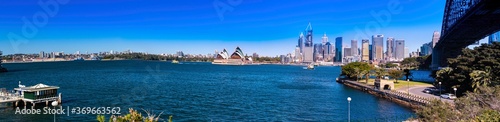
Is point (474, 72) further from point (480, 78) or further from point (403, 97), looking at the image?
point (403, 97)

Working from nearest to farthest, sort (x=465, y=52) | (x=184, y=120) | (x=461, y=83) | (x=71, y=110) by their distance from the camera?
(x=184, y=120)
(x=71, y=110)
(x=461, y=83)
(x=465, y=52)

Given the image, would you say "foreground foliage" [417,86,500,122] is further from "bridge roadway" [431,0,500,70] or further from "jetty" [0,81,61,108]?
"jetty" [0,81,61,108]

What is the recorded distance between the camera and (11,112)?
87.7ft

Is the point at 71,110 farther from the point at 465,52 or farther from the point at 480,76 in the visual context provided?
the point at 465,52

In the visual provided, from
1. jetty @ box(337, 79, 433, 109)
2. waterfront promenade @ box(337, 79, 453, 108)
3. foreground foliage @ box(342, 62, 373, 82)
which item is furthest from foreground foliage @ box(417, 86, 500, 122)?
foreground foliage @ box(342, 62, 373, 82)

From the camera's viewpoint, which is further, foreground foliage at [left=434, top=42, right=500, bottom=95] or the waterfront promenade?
the waterfront promenade

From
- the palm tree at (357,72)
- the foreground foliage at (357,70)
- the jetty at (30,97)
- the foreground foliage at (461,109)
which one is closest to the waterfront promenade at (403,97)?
the foreground foliage at (357,70)

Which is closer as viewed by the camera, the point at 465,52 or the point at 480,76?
the point at 480,76

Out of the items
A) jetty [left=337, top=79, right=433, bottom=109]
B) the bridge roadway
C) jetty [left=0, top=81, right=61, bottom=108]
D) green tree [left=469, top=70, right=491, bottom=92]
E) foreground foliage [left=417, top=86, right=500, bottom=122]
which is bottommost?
jetty [left=337, top=79, right=433, bottom=109]

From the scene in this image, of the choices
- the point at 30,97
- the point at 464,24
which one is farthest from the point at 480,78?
the point at 30,97

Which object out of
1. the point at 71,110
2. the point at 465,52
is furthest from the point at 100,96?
the point at 465,52


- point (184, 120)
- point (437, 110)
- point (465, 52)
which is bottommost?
point (184, 120)

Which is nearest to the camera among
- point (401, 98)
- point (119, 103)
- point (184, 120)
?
point (184, 120)

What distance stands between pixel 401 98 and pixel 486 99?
1916 centimetres
